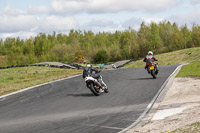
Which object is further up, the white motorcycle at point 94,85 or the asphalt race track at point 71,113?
the white motorcycle at point 94,85

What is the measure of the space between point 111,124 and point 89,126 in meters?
0.65

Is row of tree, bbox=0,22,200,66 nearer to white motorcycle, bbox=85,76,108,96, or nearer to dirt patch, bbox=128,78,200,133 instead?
white motorcycle, bbox=85,76,108,96

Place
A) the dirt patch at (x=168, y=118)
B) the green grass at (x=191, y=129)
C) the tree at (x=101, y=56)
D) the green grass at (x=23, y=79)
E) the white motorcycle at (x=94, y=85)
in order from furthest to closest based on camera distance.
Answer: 1. the tree at (x=101, y=56)
2. the green grass at (x=23, y=79)
3. the white motorcycle at (x=94, y=85)
4. the dirt patch at (x=168, y=118)
5. the green grass at (x=191, y=129)

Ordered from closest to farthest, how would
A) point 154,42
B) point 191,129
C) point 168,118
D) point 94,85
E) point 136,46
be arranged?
1. point 191,129
2. point 168,118
3. point 94,85
4. point 154,42
5. point 136,46

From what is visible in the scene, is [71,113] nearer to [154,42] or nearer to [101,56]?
Answer: [154,42]

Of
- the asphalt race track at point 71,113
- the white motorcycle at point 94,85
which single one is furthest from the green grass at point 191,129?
the white motorcycle at point 94,85

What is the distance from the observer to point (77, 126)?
7.83 metres

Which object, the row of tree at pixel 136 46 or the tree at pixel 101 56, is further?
the tree at pixel 101 56

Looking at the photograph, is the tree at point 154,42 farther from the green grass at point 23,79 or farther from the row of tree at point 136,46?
the green grass at point 23,79

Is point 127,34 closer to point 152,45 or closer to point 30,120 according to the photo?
point 152,45

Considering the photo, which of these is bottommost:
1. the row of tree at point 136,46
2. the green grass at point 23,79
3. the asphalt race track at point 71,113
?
the asphalt race track at point 71,113

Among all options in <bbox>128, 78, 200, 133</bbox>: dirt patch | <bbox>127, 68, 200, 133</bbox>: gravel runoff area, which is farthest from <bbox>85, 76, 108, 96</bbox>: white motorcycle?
<bbox>128, 78, 200, 133</bbox>: dirt patch

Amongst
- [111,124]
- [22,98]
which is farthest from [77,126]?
[22,98]

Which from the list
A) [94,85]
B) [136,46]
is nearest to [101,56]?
[136,46]
